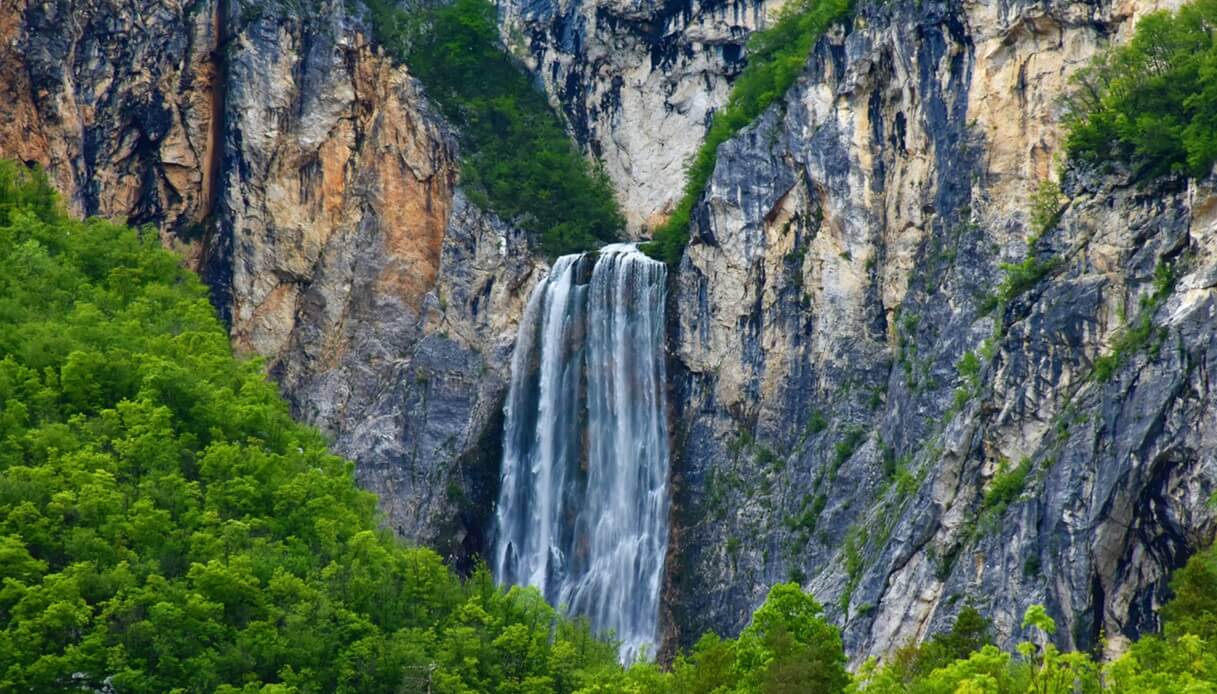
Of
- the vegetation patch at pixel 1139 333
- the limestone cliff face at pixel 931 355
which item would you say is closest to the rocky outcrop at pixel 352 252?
the limestone cliff face at pixel 931 355

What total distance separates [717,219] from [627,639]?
49.9 feet

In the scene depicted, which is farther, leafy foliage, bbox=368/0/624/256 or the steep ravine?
leafy foliage, bbox=368/0/624/256

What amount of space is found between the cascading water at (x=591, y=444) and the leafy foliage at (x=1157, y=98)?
21903mm

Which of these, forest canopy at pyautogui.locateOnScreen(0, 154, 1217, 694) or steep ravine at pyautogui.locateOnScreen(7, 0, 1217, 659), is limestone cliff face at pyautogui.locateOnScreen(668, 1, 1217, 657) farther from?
forest canopy at pyautogui.locateOnScreen(0, 154, 1217, 694)

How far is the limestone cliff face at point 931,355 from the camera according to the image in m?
61.6

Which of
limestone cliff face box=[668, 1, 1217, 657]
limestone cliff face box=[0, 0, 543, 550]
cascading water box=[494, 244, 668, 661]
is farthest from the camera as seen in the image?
limestone cliff face box=[0, 0, 543, 550]

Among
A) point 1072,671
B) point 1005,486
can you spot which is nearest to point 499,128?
point 1005,486

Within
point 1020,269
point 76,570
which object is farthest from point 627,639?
point 76,570

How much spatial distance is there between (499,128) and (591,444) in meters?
15.4

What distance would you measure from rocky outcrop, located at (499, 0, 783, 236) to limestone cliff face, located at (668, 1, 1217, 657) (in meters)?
11.0

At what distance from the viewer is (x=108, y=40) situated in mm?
88688

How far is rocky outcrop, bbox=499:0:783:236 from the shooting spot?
94188mm

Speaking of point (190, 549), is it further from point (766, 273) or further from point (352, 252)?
point (352, 252)

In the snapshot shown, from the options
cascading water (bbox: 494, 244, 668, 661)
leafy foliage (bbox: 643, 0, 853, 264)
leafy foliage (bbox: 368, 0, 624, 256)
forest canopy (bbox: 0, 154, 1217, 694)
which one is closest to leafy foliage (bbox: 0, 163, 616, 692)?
forest canopy (bbox: 0, 154, 1217, 694)
